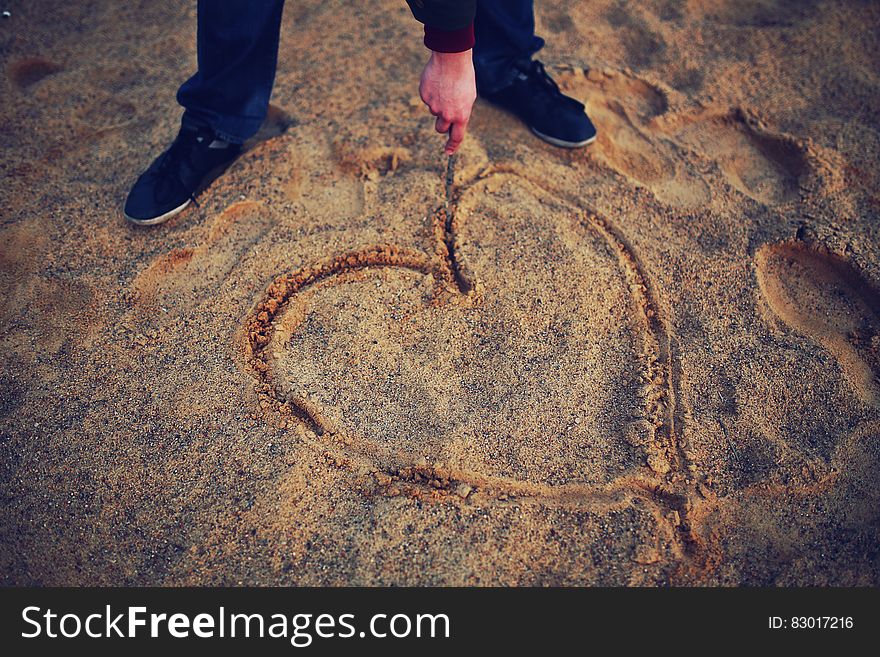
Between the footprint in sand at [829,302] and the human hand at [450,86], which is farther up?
the human hand at [450,86]

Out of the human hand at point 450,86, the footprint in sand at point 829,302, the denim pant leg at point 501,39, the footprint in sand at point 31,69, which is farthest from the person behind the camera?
the footprint in sand at point 31,69

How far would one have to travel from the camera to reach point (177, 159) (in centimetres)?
228

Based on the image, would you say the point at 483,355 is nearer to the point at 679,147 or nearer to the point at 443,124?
the point at 443,124

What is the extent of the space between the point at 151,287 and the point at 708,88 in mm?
2611

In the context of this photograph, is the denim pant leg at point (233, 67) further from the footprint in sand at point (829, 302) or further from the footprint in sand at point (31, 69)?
the footprint in sand at point (829, 302)

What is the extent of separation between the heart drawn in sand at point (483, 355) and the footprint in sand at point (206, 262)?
22cm

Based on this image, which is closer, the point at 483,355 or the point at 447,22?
the point at 447,22

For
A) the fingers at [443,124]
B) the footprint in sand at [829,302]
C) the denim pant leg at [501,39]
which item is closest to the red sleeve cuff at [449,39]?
the fingers at [443,124]

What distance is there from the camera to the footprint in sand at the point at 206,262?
80.9 inches

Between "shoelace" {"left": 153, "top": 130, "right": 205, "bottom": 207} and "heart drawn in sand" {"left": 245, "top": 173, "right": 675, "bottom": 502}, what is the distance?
2.15 ft

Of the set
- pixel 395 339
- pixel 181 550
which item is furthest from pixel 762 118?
pixel 181 550

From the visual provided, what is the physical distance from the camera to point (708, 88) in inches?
110

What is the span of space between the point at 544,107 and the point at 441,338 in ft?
4.00

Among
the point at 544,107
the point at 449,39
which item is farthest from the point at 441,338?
the point at 544,107
